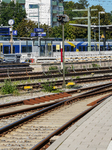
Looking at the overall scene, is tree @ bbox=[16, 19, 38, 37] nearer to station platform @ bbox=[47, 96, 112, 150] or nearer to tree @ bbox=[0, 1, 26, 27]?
tree @ bbox=[0, 1, 26, 27]

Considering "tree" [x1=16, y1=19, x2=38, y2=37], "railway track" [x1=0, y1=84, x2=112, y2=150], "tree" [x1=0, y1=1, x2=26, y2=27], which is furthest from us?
"tree" [x1=0, y1=1, x2=26, y2=27]

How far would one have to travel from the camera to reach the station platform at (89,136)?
20.7 feet

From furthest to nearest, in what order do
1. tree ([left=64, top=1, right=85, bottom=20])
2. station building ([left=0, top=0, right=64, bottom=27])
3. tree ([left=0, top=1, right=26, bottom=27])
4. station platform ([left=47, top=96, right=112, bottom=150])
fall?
tree ([left=64, top=1, right=85, bottom=20]) → station building ([left=0, top=0, right=64, bottom=27]) → tree ([left=0, top=1, right=26, bottom=27]) → station platform ([left=47, top=96, right=112, bottom=150])

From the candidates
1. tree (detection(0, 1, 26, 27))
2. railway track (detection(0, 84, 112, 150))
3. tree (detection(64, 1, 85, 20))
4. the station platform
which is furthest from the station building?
the station platform

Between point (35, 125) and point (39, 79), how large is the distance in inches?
576

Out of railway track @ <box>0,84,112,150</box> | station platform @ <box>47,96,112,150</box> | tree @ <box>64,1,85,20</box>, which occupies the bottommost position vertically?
railway track @ <box>0,84,112,150</box>

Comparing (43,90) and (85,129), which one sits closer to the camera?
(85,129)

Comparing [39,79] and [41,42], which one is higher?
[41,42]

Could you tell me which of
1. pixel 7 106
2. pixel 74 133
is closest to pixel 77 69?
pixel 7 106

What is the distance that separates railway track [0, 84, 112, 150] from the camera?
7.44 metres

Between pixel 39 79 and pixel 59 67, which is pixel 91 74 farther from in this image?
pixel 39 79

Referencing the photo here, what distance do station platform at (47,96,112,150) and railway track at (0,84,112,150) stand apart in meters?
0.59

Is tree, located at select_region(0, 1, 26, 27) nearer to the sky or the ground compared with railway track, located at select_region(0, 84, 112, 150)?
nearer to the sky

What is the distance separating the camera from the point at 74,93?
734 inches
